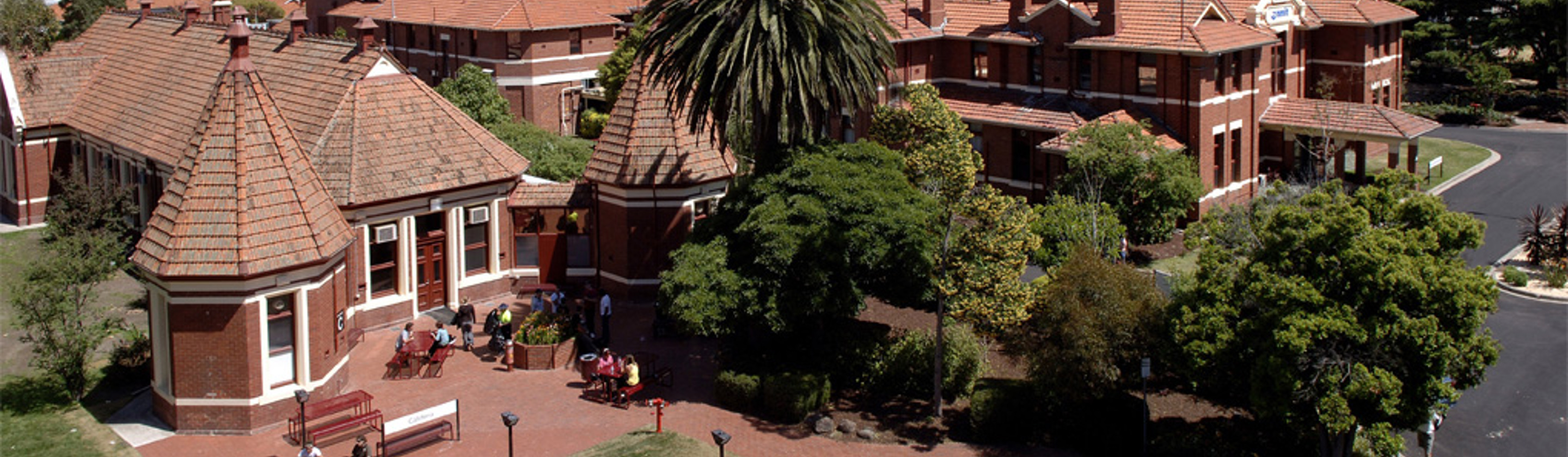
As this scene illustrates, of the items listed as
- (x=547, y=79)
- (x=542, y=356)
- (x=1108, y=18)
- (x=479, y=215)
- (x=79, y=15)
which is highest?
(x=79, y=15)

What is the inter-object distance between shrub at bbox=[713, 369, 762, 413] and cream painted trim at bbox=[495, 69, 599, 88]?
123 ft

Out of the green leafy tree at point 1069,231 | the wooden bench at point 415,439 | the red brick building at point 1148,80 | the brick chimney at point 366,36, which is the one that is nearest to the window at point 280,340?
the wooden bench at point 415,439

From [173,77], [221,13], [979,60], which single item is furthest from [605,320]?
[221,13]

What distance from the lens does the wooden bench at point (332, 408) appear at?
101 ft

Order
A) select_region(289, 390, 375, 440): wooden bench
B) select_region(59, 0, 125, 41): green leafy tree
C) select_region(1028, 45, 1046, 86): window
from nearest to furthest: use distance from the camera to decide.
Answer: select_region(289, 390, 375, 440): wooden bench
select_region(1028, 45, 1046, 86): window
select_region(59, 0, 125, 41): green leafy tree

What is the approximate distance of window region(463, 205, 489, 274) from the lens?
39.9 metres

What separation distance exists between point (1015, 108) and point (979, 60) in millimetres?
3810

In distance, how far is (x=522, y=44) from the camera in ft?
225

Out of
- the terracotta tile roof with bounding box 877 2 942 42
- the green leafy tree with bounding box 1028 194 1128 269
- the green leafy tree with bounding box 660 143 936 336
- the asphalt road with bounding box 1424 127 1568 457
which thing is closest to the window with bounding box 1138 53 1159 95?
the terracotta tile roof with bounding box 877 2 942 42

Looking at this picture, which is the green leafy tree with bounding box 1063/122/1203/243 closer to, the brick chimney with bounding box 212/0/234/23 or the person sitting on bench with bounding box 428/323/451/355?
the person sitting on bench with bounding box 428/323/451/355

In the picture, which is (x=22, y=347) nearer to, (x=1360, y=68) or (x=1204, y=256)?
(x=1204, y=256)

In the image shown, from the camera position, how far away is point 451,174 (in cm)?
3891

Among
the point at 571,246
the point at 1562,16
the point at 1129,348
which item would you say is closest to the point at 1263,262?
the point at 1129,348

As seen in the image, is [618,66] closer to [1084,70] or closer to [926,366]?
[1084,70]
